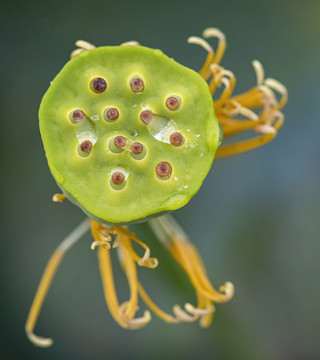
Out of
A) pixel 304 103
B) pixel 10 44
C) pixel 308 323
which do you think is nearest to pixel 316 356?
pixel 308 323

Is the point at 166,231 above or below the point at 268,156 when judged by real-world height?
below

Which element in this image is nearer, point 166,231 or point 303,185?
point 166,231

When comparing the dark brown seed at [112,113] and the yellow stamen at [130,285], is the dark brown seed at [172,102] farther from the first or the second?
the yellow stamen at [130,285]

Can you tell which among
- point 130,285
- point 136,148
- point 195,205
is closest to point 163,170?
point 136,148

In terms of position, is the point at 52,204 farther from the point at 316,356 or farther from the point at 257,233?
the point at 316,356

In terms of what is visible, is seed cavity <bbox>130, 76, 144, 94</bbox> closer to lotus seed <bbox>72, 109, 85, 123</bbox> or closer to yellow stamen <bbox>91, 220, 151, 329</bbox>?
lotus seed <bbox>72, 109, 85, 123</bbox>

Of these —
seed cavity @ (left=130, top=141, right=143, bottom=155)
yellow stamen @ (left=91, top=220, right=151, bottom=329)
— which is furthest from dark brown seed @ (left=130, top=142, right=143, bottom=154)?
yellow stamen @ (left=91, top=220, right=151, bottom=329)

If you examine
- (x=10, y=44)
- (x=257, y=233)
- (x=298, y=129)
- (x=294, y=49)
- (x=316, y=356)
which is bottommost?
(x=316, y=356)
